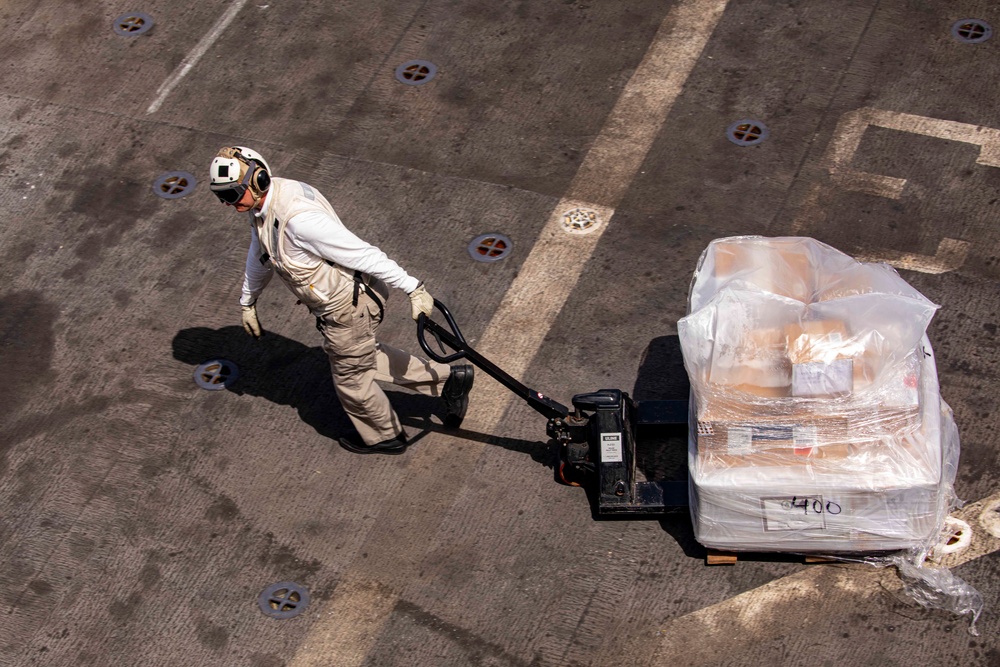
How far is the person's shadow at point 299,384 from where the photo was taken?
22.3 ft

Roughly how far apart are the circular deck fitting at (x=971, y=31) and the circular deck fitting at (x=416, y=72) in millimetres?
4032

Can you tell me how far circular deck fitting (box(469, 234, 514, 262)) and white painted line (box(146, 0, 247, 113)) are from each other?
122 inches

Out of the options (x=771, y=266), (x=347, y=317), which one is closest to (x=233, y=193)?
(x=347, y=317)

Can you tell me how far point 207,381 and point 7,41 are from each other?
4500 mm

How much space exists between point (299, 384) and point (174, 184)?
225 cm

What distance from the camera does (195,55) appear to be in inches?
374

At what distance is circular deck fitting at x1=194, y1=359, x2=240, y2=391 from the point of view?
7195 mm

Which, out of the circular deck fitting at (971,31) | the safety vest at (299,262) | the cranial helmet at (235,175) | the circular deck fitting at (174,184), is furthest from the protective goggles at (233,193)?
the circular deck fitting at (971,31)

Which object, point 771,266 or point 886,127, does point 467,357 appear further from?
point 886,127

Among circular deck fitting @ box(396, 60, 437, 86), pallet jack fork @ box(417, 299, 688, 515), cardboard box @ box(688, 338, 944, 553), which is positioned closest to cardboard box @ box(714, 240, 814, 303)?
cardboard box @ box(688, 338, 944, 553)

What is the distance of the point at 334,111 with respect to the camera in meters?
8.85

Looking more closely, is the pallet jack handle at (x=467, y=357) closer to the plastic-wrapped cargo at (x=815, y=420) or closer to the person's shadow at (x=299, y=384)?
the person's shadow at (x=299, y=384)

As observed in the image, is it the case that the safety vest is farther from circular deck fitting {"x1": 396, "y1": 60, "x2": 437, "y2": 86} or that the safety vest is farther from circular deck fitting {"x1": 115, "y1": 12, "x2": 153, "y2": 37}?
circular deck fitting {"x1": 115, "y1": 12, "x2": 153, "y2": 37}

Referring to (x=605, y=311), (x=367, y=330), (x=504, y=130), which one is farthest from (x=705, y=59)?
(x=367, y=330)
